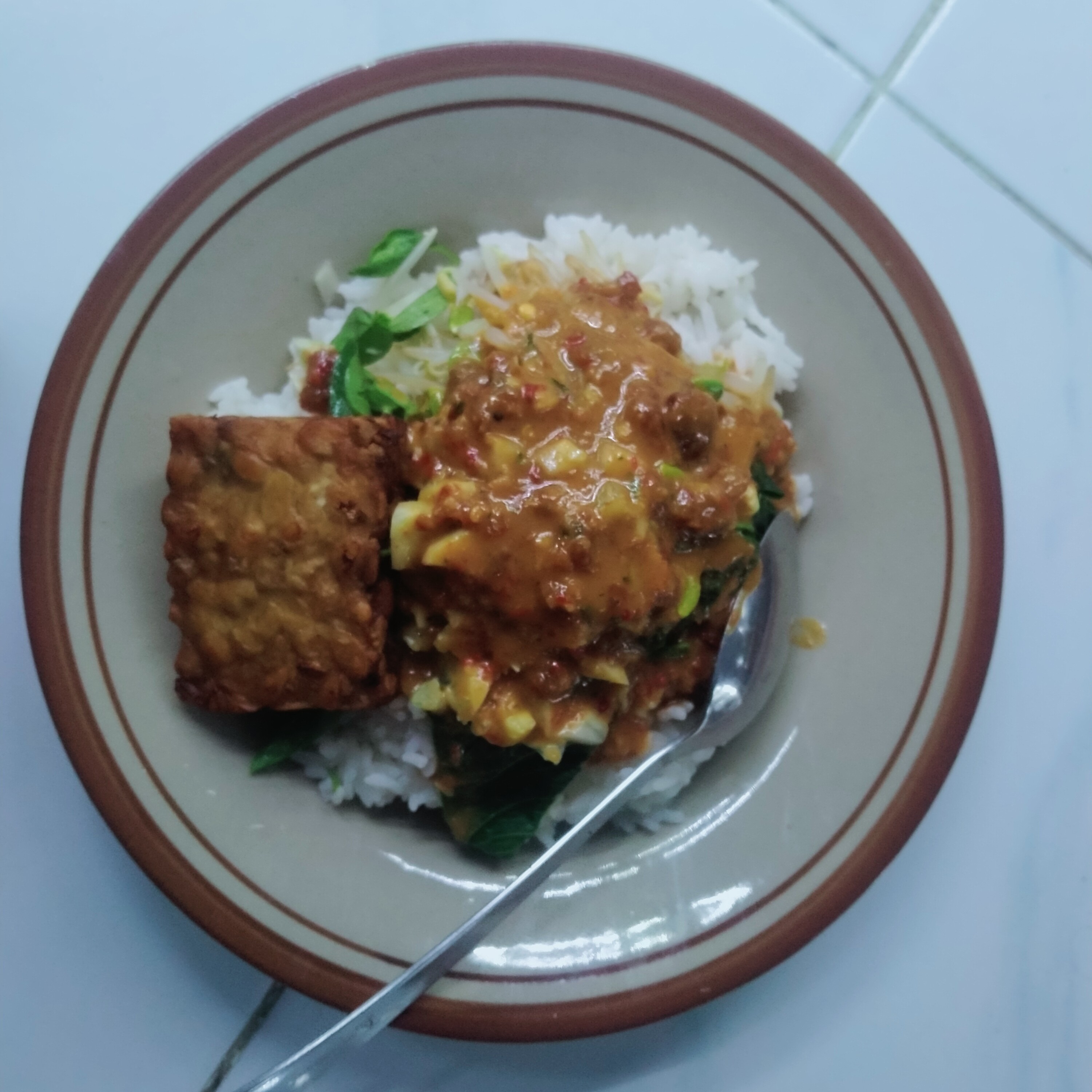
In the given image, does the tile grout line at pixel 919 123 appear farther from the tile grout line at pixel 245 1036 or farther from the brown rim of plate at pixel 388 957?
the tile grout line at pixel 245 1036

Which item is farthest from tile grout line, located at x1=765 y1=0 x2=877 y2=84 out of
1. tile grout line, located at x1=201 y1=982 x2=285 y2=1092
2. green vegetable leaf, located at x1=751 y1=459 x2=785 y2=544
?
tile grout line, located at x1=201 y1=982 x2=285 y2=1092

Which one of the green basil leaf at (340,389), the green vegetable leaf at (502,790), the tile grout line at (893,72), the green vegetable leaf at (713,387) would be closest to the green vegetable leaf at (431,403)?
the green basil leaf at (340,389)

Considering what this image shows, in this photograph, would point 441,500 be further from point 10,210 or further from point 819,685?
point 10,210

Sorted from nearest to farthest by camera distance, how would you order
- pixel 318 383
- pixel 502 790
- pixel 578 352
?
1. pixel 578 352
2. pixel 502 790
3. pixel 318 383

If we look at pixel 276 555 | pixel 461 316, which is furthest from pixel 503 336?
pixel 276 555

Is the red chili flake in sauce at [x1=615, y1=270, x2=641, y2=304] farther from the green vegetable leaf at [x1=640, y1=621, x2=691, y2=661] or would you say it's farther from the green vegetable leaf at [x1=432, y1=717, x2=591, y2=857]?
the green vegetable leaf at [x1=432, y1=717, x2=591, y2=857]

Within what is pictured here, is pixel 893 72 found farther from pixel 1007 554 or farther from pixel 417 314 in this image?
pixel 417 314

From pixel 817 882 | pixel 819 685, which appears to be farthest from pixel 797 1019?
pixel 819 685
